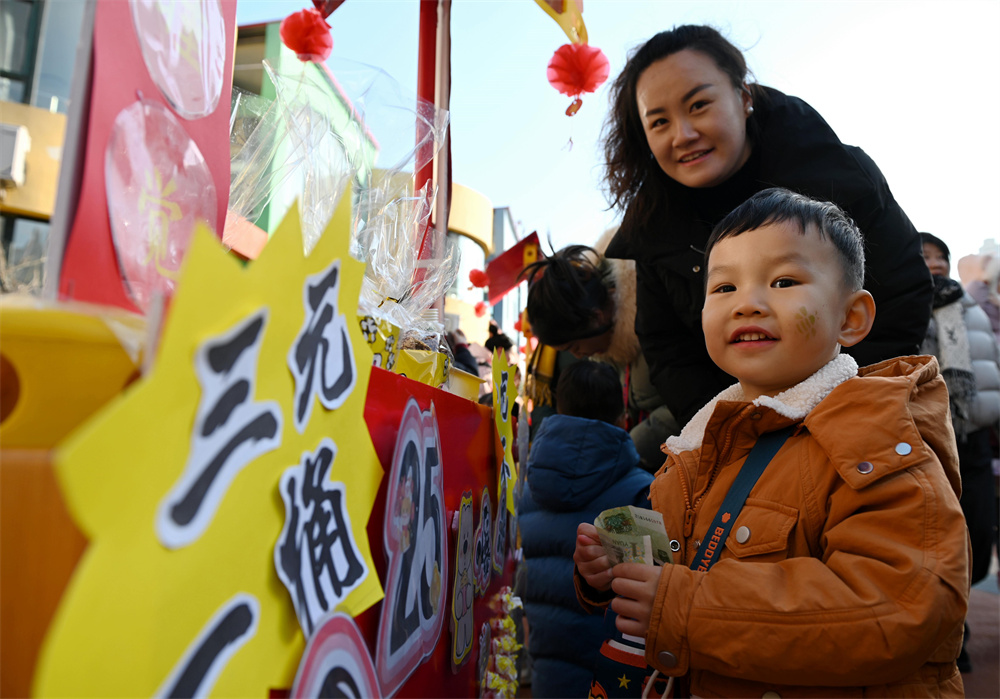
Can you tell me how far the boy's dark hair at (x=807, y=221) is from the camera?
956mm

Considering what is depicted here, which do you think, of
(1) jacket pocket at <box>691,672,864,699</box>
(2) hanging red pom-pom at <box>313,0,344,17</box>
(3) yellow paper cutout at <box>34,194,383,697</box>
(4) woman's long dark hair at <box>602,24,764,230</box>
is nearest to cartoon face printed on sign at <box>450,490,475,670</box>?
(1) jacket pocket at <box>691,672,864,699</box>

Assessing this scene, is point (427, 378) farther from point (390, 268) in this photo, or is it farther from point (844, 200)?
point (844, 200)

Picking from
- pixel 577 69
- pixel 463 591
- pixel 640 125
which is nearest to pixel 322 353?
pixel 463 591

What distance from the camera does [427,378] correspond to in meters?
0.99

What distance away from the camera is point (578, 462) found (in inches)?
67.7

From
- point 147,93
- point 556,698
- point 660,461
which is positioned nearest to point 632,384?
point 660,461

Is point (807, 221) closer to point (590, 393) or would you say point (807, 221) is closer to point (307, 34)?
Result: point (590, 393)

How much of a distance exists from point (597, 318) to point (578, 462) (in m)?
0.68

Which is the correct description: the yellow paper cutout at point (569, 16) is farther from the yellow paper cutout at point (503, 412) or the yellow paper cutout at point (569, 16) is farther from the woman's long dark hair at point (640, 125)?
the yellow paper cutout at point (503, 412)

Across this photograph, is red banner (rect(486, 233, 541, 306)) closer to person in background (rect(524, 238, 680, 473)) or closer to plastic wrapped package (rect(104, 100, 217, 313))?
person in background (rect(524, 238, 680, 473))

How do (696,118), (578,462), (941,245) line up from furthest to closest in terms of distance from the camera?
(941,245)
(578,462)
(696,118)

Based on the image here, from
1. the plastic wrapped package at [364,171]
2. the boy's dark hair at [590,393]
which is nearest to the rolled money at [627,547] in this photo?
the plastic wrapped package at [364,171]

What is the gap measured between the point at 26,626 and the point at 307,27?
2036 mm

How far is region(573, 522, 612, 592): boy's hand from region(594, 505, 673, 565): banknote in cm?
7
